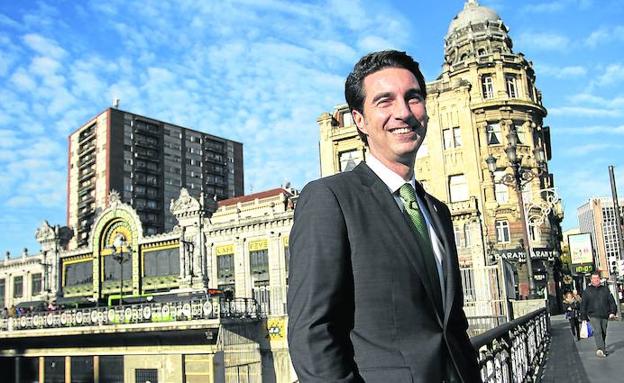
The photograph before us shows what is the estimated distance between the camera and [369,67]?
2.20 metres

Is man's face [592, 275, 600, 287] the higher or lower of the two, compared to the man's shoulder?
lower

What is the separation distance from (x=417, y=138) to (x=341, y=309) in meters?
0.78

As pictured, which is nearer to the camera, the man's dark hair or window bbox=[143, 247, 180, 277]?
the man's dark hair

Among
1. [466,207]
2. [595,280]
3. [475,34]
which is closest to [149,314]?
[466,207]

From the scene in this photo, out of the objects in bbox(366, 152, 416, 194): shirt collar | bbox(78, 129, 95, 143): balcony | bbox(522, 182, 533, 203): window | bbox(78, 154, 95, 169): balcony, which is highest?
bbox(78, 129, 95, 143): balcony

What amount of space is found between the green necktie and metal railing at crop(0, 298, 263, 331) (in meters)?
25.4

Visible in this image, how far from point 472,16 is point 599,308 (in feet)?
112

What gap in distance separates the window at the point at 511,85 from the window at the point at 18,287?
1746 inches

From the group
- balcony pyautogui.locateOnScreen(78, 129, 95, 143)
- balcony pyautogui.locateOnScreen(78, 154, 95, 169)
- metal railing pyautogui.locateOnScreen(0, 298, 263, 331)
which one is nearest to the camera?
metal railing pyautogui.locateOnScreen(0, 298, 263, 331)

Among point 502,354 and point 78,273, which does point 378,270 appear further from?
point 78,273

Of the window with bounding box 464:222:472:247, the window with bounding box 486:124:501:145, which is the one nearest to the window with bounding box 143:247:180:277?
the window with bounding box 464:222:472:247

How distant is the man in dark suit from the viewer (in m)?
1.79

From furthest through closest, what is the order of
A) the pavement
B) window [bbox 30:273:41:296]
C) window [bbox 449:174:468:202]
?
window [bbox 30:273:41:296] → window [bbox 449:174:468:202] → the pavement

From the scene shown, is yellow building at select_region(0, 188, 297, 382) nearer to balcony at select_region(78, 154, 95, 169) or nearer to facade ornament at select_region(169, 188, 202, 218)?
facade ornament at select_region(169, 188, 202, 218)
